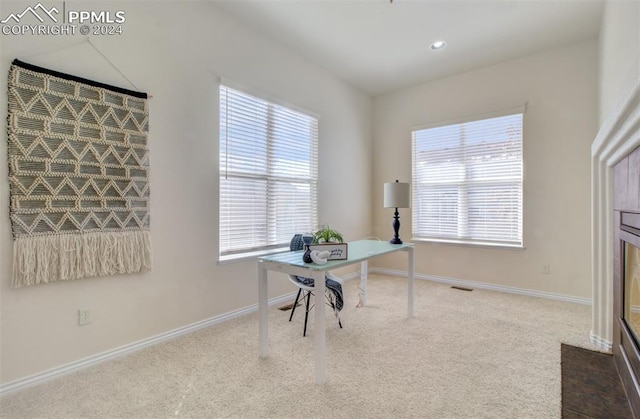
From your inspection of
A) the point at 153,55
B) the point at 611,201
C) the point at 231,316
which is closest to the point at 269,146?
the point at 153,55

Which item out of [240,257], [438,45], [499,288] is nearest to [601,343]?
[499,288]

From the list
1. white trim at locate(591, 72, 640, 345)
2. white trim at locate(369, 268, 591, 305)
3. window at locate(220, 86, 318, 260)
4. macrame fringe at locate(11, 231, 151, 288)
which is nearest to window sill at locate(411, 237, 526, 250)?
white trim at locate(369, 268, 591, 305)

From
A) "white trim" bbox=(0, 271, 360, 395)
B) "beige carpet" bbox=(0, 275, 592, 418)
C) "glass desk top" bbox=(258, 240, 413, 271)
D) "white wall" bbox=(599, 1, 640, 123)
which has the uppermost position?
"white wall" bbox=(599, 1, 640, 123)

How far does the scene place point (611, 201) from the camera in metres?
2.24

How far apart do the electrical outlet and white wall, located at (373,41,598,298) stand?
4054 millimetres

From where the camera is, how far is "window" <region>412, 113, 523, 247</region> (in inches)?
153

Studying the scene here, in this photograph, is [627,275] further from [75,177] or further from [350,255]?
[75,177]

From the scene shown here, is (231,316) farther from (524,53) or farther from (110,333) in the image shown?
Result: (524,53)

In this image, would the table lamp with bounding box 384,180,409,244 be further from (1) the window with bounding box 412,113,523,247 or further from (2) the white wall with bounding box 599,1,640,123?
(2) the white wall with bounding box 599,1,640,123

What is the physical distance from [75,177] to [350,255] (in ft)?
6.55

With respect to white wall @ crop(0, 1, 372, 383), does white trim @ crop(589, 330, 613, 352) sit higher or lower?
lower

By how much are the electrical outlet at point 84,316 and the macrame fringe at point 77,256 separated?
0.80ft

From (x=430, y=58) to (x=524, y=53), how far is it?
1.09 meters

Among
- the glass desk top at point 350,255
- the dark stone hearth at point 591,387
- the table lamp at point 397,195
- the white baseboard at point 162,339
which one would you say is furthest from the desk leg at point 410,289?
the white baseboard at point 162,339
